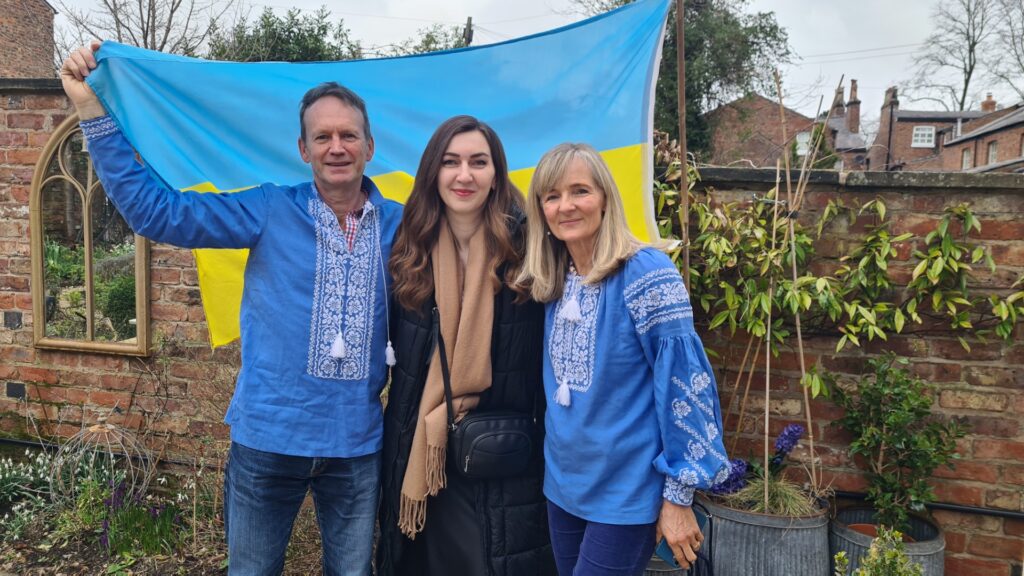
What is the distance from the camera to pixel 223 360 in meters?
3.45

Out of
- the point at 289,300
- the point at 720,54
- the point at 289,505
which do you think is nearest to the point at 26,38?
the point at 720,54

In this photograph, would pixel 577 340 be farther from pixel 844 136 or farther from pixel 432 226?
pixel 844 136

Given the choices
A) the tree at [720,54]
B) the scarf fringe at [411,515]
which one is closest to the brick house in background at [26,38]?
the tree at [720,54]

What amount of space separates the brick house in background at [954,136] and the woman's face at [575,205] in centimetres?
1979

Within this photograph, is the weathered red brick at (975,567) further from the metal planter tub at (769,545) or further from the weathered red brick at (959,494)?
the metal planter tub at (769,545)

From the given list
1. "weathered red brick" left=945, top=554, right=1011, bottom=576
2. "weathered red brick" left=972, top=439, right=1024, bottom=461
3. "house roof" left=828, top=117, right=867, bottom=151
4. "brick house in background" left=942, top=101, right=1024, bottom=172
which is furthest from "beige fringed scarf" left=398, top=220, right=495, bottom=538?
"house roof" left=828, top=117, right=867, bottom=151

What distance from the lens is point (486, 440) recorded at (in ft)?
5.88

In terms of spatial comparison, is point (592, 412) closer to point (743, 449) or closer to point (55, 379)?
point (743, 449)

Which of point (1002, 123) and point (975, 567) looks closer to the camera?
point (975, 567)

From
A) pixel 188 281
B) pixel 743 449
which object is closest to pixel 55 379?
→ pixel 188 281

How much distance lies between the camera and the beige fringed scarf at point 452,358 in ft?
6.01

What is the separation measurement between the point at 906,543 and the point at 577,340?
6.06 ft

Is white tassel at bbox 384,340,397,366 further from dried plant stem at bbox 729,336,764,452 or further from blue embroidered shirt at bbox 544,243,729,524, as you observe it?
dried plant stem at bbox 729,336,764,452

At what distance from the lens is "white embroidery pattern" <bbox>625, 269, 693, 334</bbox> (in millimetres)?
1571
